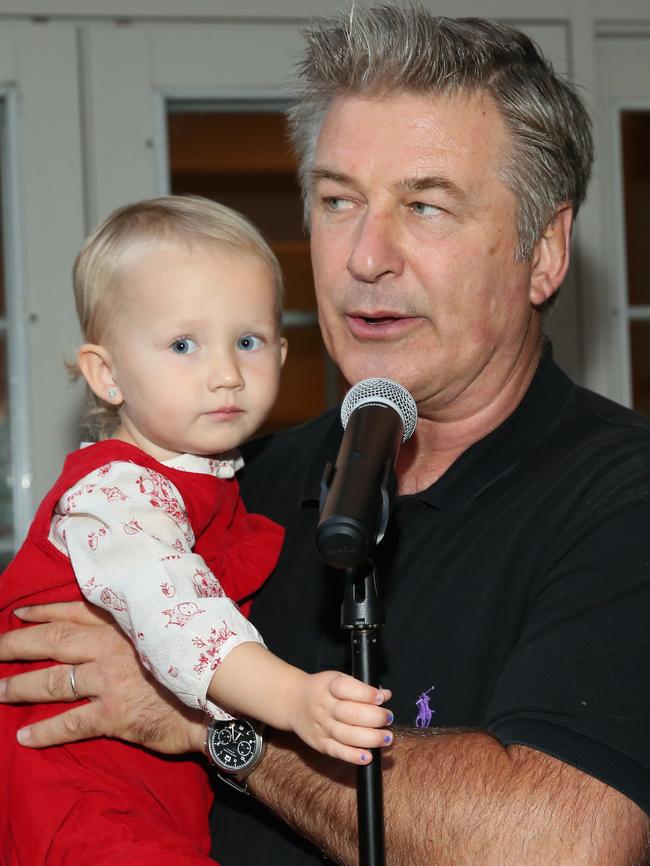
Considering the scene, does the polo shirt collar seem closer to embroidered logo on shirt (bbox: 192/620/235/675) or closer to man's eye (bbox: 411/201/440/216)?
man's eye (bbox: 411/201/440/216)

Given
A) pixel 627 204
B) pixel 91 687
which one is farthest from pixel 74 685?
pixel 627 204

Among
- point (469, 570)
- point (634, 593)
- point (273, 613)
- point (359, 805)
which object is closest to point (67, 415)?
point (273, 613)

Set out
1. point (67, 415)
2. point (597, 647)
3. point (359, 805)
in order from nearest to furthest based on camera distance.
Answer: point (359, 805) < point (597, 647) < point (67, 415)

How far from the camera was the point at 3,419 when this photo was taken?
3072 millimetres

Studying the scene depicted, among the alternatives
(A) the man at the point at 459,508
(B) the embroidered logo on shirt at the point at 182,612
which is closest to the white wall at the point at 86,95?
(A) the man at the point at 459,508

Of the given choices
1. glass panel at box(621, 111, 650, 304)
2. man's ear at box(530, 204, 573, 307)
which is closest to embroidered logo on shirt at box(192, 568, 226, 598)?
man's ear at box(530, 204, 573, 307)

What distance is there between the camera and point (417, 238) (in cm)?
185

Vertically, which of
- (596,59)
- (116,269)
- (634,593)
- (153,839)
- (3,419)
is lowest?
(153,839)

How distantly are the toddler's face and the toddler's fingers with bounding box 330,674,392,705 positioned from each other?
0.60 meters

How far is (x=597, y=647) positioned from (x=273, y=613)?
642mm

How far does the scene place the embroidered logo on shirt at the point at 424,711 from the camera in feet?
5.58

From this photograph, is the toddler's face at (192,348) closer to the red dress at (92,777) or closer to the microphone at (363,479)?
the red dress at (92,777)

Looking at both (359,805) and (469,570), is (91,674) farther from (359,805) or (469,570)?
(359,805)

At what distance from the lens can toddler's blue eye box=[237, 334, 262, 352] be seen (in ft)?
5.88
